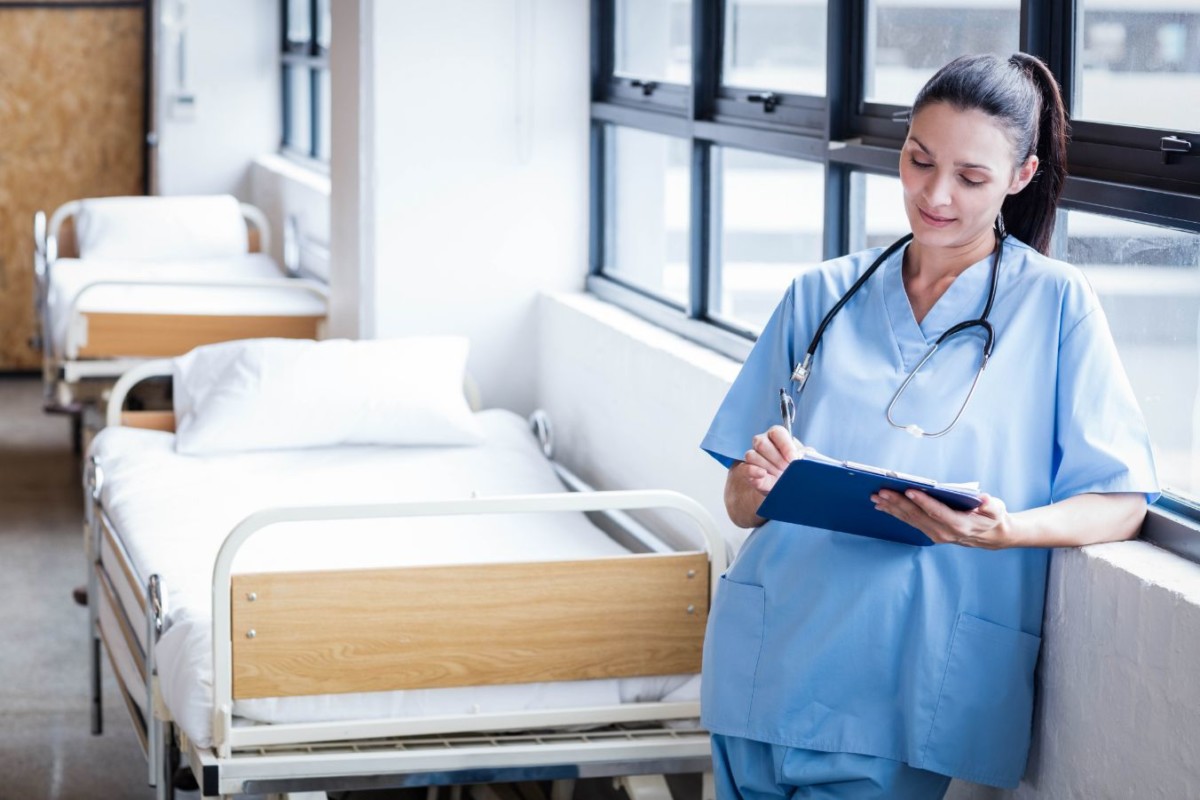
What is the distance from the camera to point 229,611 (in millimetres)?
2291

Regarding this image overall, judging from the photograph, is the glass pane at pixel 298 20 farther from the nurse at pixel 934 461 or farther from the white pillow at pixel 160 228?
the nurse at pixel 934 461

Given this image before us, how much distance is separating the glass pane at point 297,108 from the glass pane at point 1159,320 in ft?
18.0

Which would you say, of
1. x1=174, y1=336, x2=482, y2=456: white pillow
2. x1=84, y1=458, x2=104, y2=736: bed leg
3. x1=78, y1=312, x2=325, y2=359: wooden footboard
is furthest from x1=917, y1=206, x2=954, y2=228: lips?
x1=78, y1=312, x2=325, y2=359: wooden footboard

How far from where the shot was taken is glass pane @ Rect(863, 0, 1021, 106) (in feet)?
7.81

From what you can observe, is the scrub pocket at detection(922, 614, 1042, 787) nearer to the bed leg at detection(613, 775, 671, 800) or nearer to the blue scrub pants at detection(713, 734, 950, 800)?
the blue scrub pants at detection(713, 734, 950, 800)

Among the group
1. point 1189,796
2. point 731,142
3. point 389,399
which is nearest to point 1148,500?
point 1189,796

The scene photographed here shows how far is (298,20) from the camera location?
7.31 meters

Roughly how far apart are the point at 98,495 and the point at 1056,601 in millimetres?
2283

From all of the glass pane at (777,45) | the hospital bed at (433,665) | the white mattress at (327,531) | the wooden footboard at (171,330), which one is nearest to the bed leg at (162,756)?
the hospital bed at (433,665)

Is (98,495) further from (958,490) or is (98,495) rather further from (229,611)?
(958,490)

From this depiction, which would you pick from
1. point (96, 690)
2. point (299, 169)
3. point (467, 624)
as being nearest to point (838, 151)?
point (467, 624)

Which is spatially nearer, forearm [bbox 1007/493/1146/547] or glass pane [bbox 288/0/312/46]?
forearm [bbox 1007/493/1146/547]

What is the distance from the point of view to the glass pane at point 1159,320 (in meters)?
1.97

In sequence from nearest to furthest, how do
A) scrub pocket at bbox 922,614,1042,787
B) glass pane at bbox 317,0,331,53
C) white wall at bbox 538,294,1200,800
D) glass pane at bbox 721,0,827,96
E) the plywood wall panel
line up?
white wall at bbox 538,294,1200,800, scrub pocket at bbox 922,614,1042,787, glass pane at bbox 721,0,827,96, glass pane at bbox 317,0,331,53, the plywood wall panel
